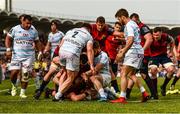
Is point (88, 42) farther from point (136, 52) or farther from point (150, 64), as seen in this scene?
point (150, 64)

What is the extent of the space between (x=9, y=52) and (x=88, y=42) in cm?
341

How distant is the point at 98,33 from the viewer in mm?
13742

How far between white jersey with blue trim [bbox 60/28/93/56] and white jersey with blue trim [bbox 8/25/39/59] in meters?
2.63

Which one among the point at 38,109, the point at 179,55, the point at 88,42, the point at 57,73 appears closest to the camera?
the point at 38,109

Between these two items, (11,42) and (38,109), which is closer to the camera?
(38,109)

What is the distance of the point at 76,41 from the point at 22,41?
2978 millimetres

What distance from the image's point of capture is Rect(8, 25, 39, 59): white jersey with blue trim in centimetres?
1333

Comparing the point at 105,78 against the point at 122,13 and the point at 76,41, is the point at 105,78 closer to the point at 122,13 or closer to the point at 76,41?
Result: the point at 76,41

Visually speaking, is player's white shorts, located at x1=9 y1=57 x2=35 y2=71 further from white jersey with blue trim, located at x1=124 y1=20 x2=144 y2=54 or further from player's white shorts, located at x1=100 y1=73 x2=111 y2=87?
white jersey with blue trim, located at x1=124 y1=20 x2=144 y2=54

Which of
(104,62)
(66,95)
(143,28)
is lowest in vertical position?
(66,95)

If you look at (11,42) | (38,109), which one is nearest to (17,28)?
(11,42)

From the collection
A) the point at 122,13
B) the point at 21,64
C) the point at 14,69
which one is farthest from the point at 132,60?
the point at 14,69

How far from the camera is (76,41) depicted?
10.8 metres

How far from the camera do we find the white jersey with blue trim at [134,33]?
35.1ft
